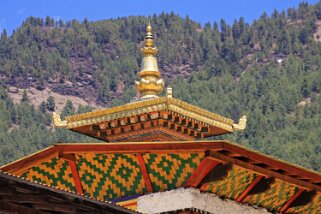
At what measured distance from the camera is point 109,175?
959 inches

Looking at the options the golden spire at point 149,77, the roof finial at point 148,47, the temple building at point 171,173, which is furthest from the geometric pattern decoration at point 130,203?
the roof finial at point 148,47

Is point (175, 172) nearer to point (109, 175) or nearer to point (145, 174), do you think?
point (145, 174)

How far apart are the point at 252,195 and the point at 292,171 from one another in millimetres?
1168

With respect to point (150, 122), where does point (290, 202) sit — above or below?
below

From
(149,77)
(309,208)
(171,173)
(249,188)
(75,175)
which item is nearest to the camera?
(171,173)

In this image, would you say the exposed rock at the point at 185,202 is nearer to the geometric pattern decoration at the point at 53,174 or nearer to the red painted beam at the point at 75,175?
the red painted beam at the point at 75,175

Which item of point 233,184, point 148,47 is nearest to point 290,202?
point 233,184

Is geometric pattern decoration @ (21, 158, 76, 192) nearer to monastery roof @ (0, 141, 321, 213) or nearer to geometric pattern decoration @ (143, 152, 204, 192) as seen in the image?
monastery roof @ (0, 141, 321, 213)

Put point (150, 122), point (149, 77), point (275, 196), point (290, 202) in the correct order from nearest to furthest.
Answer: point (275, 196)
point (290, 202)
point (150, 122)
point (149, 77)

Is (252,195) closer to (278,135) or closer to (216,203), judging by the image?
(216,203)

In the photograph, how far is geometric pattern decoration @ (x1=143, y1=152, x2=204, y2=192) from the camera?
22781 mm

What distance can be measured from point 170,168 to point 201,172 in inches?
28.3

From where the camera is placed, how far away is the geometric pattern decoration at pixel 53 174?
2473 centimetres

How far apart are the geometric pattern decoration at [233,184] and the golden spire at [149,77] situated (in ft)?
15.6
